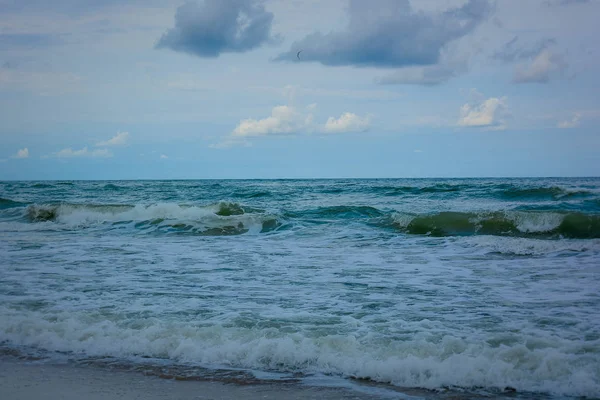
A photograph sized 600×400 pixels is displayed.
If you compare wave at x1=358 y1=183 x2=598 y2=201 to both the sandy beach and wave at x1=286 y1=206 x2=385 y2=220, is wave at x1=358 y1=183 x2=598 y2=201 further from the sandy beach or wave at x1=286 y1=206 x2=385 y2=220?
the sandy beach

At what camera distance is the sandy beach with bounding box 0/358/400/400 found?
378cm

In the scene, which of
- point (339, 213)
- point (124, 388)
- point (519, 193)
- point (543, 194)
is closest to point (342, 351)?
point (124, 388)

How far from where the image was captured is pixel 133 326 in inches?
213

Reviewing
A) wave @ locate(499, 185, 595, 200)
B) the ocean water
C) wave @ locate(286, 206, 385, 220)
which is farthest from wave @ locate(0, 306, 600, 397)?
wave @ locate(499, 185, 595, 200)

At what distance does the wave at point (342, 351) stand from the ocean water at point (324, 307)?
14mm

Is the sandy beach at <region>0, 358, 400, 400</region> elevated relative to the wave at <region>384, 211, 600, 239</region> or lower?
lower

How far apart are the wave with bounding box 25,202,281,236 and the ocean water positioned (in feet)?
5.51

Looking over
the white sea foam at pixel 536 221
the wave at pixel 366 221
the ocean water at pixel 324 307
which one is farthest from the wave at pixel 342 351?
the white sea foam at pixel 536 221

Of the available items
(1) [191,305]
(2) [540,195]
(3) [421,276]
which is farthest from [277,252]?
(2) [540,195]

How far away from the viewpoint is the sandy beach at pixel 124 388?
3.78m

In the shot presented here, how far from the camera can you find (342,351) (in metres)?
4.59

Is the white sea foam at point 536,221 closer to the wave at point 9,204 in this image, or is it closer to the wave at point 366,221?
the wave at point 366,221

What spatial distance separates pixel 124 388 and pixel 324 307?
2.70 metres

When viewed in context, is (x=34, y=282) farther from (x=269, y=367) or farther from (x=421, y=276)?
(x=421, y=276)
